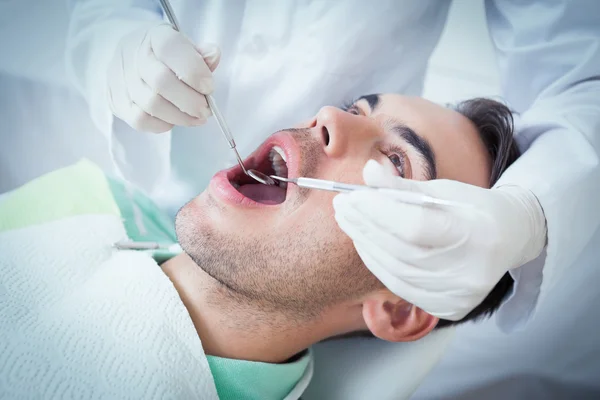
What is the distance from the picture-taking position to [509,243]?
0.76 m

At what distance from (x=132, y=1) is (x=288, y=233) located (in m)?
0.81

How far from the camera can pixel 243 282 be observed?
92 centimetres

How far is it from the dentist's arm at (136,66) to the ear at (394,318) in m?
0.53

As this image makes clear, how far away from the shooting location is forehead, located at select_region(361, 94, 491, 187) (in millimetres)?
957

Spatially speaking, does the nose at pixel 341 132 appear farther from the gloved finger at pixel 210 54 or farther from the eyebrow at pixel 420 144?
the gloved finger at pixel 210 54

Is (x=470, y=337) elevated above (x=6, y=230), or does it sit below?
below

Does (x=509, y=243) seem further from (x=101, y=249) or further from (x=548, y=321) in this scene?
(x=101, y=249)

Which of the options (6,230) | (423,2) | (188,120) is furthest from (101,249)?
(423,2)

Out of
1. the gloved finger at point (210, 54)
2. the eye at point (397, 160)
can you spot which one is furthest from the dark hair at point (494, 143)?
the gloved finger at point (210, 54)

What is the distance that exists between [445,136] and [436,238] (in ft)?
1.10

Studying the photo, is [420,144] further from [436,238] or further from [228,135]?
[228,135]

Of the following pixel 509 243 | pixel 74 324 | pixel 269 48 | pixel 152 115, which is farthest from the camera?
pixel 269 48

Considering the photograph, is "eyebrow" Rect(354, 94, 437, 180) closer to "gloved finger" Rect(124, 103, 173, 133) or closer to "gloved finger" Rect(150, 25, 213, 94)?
"gloved finger" Rect(150, 25, 213, 94)

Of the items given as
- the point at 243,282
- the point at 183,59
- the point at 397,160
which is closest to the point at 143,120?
the point at 183,59
